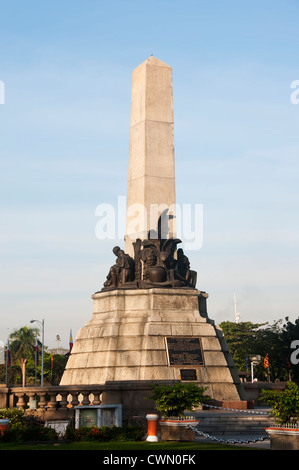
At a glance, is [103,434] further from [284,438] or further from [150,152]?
[150,152]

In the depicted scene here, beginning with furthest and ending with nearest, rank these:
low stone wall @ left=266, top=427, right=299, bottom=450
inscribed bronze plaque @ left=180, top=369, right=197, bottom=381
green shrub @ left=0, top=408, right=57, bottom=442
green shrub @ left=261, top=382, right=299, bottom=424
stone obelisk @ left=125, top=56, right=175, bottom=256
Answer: stone obelisk @ left=125, top=56, right=175, bottom=256 < inscribed bronze plaque @ left=180, top=369, right=197, bottom=381 < green shrub @ left=0, top=408, right=57, bottom=442 < green shrub @ left=261, top=382, right=299, bottom=424 < low stone wall @ left=266, top=427, right=299, bottom=450

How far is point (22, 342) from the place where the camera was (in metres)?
98.6

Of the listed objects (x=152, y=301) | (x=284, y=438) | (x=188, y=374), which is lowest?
(x=284, y=438)

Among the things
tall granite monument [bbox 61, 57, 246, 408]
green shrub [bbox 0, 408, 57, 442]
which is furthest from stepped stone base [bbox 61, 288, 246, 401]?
green shrub [bbox 0, 408, 57, 442]

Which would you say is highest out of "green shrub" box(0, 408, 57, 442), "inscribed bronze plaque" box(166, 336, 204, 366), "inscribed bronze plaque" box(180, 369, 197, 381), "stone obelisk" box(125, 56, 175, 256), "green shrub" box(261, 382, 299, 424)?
"stone obelisk" box(125, 56, 175, 256)

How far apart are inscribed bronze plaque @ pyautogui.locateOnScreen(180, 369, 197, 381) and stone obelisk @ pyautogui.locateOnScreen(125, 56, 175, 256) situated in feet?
23.0

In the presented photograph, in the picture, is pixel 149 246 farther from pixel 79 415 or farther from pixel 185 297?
pixel 79 415

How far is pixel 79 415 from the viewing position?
66.8 feet

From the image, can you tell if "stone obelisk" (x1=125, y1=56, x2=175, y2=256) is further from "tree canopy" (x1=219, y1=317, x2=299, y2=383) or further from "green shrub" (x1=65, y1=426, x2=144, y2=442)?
"tree canopy" (x1=219, y1=317, x2=299, y2=383)

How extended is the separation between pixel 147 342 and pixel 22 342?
73.4 meters

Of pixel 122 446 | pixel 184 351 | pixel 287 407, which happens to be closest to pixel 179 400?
pixel 122 446

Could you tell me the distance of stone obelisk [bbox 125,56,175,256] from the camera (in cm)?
3256
